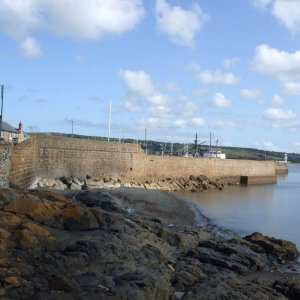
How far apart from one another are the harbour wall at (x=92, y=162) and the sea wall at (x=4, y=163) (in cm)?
149

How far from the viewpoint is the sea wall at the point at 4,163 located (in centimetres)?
1803

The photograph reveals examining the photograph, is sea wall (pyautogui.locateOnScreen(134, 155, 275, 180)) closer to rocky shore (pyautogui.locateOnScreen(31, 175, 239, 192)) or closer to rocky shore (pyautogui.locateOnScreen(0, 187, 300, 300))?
rocky shore (pyautogui.locateOnScreen(31, 175, 239, 192))

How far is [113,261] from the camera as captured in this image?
9.23 m

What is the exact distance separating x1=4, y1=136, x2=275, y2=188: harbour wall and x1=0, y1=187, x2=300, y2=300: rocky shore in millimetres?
10110

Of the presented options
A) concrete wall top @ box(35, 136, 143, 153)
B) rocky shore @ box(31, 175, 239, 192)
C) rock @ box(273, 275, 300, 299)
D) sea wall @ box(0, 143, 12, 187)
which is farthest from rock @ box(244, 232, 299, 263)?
concrete wall top @ box(35, 136, 143, 153)

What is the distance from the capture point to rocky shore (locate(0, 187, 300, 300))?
25.6ft

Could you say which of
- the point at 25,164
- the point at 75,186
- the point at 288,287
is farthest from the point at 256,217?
the point at 288,287

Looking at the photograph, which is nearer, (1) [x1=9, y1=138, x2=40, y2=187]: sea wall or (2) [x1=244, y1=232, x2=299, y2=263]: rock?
(2) [x1=244, y1=232, x2=299, y2=263]: rock

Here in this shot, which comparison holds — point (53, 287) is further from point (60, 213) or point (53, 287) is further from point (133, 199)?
point (133, 199)

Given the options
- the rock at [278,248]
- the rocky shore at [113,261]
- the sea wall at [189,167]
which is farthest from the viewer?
the sea wall at [189,167]

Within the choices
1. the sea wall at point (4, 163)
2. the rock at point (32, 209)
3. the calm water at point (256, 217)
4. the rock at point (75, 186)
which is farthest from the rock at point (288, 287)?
the rock at point (75, 186)

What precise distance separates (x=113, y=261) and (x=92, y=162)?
24262 millimetres

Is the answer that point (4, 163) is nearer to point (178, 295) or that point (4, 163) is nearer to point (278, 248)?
point (278, 248)

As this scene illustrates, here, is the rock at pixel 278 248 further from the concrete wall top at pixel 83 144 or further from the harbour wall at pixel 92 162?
the concrete wall top at pixel 83 144
